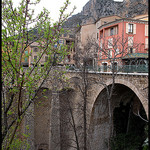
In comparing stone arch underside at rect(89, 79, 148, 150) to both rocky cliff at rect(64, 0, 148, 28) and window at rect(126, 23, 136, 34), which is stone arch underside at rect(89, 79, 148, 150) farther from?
rocky cliff at rect(64, 0, 148, 28)

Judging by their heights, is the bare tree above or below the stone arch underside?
above

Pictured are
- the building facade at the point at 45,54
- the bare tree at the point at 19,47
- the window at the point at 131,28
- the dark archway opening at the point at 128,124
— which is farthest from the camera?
the window at the point at 131,28

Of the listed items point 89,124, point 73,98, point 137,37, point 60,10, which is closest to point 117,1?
point 137,37

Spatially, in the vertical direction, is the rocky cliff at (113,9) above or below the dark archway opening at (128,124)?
above

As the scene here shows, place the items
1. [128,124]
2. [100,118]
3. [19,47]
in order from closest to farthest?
[19,47] → [100,118] → [128,124]

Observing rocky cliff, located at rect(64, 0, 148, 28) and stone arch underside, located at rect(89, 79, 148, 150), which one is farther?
rocky cliff, located at rect(64, 0, 148, 28)

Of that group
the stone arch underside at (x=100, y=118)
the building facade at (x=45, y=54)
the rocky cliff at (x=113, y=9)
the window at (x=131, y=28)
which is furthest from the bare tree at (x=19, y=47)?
the rocky cliff at (x=113, y=9)

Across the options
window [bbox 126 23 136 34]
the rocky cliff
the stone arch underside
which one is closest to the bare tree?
the stone arch underside

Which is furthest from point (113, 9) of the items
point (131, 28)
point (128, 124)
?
point (128, 124)

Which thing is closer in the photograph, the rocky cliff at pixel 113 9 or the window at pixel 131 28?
the window at pixel 131 28

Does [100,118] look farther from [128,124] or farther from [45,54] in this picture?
[45,54]

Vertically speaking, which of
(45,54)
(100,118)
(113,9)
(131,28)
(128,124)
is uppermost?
(113,9)

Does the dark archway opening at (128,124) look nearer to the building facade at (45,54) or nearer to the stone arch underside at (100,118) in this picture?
the stone arch underside at (100,118)

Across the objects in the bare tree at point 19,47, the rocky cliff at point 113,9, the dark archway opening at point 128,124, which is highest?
the rocky cliff at point 113,9
